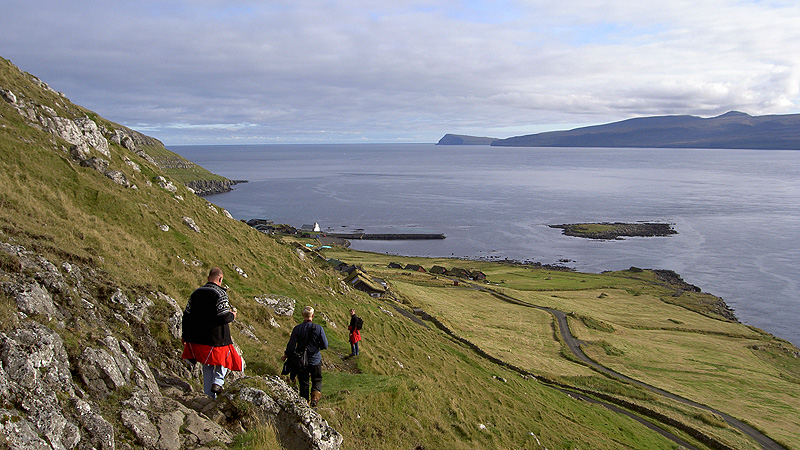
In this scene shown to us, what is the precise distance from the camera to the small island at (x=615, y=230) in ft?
453

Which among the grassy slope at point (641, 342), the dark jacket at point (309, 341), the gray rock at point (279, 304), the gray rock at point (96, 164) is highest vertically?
the gray rock at point (96, 164)

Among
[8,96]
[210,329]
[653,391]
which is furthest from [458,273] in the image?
[210,329]

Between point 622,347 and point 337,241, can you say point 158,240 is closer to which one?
point 622,347

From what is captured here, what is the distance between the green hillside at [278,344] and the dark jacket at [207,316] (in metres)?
1.12

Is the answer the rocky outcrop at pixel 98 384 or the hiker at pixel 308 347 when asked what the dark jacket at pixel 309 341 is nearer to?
the hiker at pixel 308 347

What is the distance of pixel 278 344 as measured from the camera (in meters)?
16.0

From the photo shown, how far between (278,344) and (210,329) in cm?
660

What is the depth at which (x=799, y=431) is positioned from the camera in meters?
38.2

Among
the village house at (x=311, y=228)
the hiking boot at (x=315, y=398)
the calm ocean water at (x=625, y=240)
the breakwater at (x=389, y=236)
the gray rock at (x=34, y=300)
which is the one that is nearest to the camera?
the gray rock at (x=34, y=300)

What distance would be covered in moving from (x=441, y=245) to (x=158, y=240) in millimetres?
108581

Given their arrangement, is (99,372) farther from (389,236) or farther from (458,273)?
(389,236)

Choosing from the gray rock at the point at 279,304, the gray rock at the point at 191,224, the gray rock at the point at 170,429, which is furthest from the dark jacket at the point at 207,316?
the gray rock at the point at 191,224

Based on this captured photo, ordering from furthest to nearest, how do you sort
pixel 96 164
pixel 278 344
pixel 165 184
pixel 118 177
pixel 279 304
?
pixel 165 184 → pixel 118 177 → pixel 96 164 → pixel 279 304 → pixel 278 344

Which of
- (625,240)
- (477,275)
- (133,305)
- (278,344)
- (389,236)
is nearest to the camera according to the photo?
(133,305)
